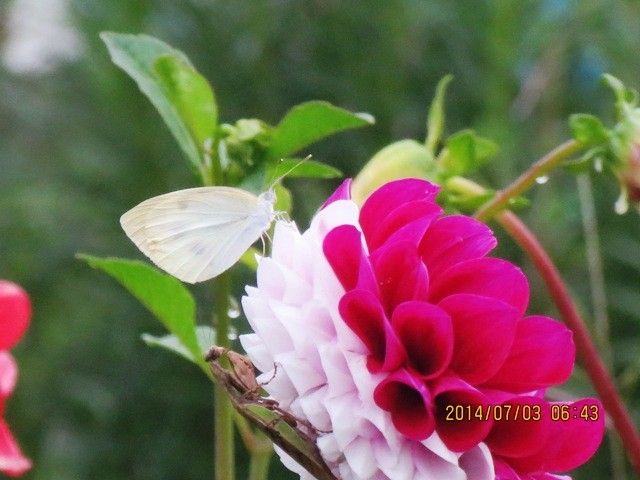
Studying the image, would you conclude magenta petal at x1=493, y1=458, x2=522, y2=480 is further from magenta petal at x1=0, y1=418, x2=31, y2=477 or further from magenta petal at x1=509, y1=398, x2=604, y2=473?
magenta petal at x1=0, y1=418, x2=31, y2=477

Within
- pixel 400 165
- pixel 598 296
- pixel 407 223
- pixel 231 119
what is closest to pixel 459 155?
pixel 400 165

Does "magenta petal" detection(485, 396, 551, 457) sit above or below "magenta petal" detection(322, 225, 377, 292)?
below

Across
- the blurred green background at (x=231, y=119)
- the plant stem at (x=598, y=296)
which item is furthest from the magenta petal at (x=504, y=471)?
the blurred green background at (x=231, y=119)

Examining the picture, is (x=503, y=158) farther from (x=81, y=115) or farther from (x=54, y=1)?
(x=54, y=1)

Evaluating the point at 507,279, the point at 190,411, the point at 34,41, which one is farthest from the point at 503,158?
the point at 34,41

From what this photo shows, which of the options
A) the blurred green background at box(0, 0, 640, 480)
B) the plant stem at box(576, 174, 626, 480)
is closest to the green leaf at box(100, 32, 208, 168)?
the plant stem at box(576, 174, 626, 480)
